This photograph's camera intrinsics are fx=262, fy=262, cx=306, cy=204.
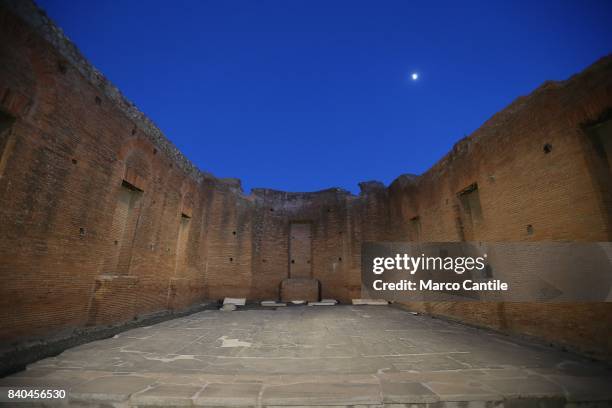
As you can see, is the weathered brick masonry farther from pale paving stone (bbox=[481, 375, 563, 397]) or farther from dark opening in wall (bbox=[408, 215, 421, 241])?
pale paving stone (bbox=[481, 375, 563, 397])

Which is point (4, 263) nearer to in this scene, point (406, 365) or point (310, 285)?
point (406, 365)

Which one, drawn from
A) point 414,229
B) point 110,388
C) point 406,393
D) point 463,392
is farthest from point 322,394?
point 414,229

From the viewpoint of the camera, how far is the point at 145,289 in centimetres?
699

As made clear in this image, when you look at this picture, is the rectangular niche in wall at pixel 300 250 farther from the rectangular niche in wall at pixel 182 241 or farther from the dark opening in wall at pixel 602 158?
the dark opening in wall at pixel 602 158

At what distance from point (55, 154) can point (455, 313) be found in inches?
382

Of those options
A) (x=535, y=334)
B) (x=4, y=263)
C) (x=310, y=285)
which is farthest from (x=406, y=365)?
(x=310, y=285)

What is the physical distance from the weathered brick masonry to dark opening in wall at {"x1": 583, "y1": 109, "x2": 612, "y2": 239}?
0.8 inches

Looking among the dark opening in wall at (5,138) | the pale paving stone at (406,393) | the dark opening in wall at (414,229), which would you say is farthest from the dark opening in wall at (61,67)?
the dark opening in wall at (414,229)

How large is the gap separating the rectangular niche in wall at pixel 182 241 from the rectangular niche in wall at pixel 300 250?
16.1 ft

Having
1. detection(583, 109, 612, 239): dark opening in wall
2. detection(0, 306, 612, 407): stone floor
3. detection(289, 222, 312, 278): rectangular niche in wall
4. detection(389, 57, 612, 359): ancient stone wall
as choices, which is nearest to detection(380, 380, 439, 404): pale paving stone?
detection(0, 306, 612, 407): stone floor

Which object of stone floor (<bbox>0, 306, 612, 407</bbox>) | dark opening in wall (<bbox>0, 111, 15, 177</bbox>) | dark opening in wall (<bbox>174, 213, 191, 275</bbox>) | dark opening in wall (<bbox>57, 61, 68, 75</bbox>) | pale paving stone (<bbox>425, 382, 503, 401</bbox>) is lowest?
stone floor (<bbox>0, 306, 612, 407</bbox>)

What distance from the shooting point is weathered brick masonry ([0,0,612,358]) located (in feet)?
13.3

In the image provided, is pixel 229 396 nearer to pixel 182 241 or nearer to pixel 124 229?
pixel 124 229

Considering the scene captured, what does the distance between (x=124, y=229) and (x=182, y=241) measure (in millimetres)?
3085
